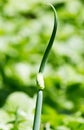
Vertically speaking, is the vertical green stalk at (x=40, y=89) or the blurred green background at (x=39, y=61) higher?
the blurred green background at (x=39, y=61)

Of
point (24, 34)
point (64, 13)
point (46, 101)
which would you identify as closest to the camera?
point (46, 101)

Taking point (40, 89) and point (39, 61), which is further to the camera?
point (39, 61)

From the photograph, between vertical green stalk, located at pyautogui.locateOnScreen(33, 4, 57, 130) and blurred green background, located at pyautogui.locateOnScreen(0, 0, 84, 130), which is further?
blurred green background, located at pyautogui.locateOnScreen(0, 0, 84, 130)

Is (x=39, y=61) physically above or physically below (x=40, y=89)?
above

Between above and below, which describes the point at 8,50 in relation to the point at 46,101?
above

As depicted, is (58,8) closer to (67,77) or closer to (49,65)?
(49,65)

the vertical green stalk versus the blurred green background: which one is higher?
the blurred green background

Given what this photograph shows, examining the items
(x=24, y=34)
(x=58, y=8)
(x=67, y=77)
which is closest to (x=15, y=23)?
(x=24, y=34)

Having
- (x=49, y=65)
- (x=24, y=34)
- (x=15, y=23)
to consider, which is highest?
(x=15, y=23)
